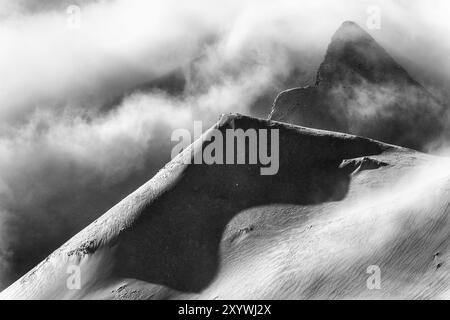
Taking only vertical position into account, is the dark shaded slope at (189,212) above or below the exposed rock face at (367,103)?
below

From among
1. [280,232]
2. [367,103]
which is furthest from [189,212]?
[367,103]

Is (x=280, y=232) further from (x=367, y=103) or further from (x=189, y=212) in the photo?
(x=367, y=103)

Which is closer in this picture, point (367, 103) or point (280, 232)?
point (280, 232)

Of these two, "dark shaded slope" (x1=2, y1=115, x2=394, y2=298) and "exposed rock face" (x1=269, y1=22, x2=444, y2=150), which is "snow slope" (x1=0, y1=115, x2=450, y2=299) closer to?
"dark shaded slope" (x1=2, y1=115, x2=394, y2=298)

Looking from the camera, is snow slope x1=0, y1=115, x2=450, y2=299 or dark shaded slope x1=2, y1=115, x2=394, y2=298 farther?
dark shaded slope x1=2, y1=115, x2=394, y2=298

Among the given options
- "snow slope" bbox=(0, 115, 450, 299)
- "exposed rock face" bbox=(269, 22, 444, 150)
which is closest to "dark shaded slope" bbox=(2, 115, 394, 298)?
"snow slope" bbox=(0, 115, 450, 299)

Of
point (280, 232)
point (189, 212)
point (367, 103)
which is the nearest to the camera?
point (280, 232)

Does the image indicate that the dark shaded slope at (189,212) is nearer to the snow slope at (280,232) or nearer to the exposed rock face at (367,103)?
the snow slope at (280,232)

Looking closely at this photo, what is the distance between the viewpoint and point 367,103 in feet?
356

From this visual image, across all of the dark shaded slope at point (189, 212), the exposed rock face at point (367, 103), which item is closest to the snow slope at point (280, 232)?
the dark shaded slope at point (189, 212)

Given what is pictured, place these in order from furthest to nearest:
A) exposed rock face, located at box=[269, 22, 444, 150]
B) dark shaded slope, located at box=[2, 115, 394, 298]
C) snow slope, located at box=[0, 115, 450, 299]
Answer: exposed rock face, located at box=[269, 22, 444, 150] → dark shaded slope, located at box=[2, 115, 394, 298] → snow slope, located at box=[0, 115, 450, 299]

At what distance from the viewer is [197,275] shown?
59062mm

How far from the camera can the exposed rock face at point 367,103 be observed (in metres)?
105

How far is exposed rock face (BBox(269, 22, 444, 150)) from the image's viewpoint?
104562mm
